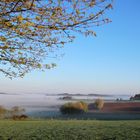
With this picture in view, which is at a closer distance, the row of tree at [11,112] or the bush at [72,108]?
the row of tree at [11,112]

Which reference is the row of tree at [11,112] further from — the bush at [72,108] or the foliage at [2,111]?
the bush at [72,108]

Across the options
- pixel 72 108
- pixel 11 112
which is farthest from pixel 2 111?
pixel 72 108

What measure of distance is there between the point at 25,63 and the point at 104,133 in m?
7.11

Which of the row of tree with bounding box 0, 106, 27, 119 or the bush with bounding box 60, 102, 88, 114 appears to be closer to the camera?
the row of tree with bounding box 0, 106, 27, 119

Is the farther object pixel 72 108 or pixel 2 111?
pixel 72 108

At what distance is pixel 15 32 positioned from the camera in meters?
11.9

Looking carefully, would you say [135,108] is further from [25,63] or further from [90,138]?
[25,63]

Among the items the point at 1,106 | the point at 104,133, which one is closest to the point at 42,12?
the point at 104,133

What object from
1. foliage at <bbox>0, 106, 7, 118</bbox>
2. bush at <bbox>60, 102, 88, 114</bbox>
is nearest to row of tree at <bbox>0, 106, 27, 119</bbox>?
foliage at <bbox>0, 106, 7, 118</bbox>

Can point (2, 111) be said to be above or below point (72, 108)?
below

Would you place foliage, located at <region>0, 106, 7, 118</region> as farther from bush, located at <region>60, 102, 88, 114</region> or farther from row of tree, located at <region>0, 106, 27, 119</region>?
bush, located at <region>60, 102, 88, 114</region>

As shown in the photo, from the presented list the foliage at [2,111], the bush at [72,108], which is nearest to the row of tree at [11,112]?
the foliage at [2,111]

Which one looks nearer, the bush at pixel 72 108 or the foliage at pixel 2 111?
the foliage at pixel 2 111

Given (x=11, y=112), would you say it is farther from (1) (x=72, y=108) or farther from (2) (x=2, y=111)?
(1) (x=72, y=108)
